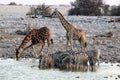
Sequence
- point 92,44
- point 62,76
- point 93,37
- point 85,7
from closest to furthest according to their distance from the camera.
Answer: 1. point 62,76
2. point 92,44
3. point 93,37
4. point 85,7

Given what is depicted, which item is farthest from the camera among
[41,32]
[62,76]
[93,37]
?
[93,37]

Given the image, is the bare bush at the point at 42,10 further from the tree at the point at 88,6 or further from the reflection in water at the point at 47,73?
the reflection in water at the point at 47,73

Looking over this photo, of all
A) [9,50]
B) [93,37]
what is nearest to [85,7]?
[93,37]

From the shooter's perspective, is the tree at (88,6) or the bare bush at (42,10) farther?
the tree at (88,6)

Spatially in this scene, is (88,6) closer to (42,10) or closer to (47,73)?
A: (42,10)

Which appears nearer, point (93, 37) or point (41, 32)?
point (41, 32)

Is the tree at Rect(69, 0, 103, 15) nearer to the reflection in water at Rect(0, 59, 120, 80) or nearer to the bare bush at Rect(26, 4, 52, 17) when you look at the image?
the bare bush at Rect(26, 4, 52, 17)

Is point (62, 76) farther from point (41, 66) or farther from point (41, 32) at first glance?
point (41, 32)

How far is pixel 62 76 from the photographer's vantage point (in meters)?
13.5

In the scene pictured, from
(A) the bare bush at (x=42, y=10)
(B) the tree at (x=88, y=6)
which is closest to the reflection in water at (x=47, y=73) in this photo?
(A) the bare bush at (x=42, y=10)

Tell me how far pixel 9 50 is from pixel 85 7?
30.8 meters

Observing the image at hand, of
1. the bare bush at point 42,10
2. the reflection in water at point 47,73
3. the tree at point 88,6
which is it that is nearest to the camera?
the reflection in water at point 47,73

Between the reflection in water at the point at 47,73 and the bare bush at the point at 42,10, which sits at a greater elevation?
the reflection in water at the point at 47,73

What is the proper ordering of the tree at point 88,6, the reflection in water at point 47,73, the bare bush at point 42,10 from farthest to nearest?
the tree at point 88,6 → the bare bush at point 42,10 → the reflection in water at point 47,73
